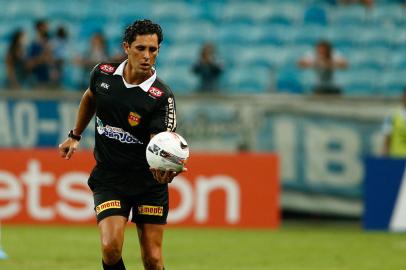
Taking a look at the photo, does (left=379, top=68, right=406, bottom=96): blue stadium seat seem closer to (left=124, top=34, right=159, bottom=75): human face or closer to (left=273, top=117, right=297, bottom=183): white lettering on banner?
(left=273, top=117, right=297, bottom=183): white lettering on banner

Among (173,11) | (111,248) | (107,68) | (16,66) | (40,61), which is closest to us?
(111,248)

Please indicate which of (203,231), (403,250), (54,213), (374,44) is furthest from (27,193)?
(374,44)

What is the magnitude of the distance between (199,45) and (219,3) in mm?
1324

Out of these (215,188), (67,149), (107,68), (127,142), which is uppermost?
(107,68)

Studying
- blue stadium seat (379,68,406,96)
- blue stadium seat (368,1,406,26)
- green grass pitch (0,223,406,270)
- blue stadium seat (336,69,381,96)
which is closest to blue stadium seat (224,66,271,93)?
blue stadium seat (336,69,381,96)

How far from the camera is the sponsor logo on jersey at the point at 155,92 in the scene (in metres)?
8.24

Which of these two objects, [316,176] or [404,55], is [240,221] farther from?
[404,55]

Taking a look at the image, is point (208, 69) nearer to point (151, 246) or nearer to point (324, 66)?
point (324, 66)

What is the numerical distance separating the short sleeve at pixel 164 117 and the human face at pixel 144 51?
0.29 metres

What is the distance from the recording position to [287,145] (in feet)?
58.6

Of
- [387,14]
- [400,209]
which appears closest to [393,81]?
[387,14]

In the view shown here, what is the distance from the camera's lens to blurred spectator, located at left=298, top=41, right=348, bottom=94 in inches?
694

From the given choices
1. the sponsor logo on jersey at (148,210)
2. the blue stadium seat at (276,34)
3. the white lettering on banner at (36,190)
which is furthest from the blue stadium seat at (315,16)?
the sponsor logo on jersey at (148,210)

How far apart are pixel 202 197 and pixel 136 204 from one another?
818 cm
